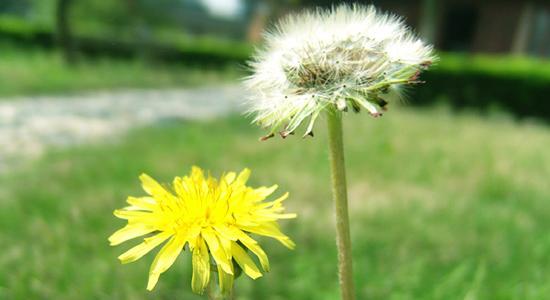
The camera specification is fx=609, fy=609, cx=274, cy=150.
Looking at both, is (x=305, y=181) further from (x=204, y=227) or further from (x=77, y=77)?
(x=77, y=77)

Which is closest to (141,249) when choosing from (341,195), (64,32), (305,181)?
(341,195)

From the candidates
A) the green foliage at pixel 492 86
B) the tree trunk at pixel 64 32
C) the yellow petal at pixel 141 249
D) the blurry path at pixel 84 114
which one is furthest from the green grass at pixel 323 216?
the tree trunk at pixel 64 32

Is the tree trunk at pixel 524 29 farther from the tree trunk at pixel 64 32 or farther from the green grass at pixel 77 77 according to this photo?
the tree trunk at pixel 64 32

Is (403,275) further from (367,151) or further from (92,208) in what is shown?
(367,151)

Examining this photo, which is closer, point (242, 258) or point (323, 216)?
point (242, 258)

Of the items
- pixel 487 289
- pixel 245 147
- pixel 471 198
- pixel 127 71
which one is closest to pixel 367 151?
pixel 245 147

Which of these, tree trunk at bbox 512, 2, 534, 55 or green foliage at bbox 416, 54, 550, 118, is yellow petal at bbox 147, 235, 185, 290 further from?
tree trunk at bbox 512, 2, 534, 55
